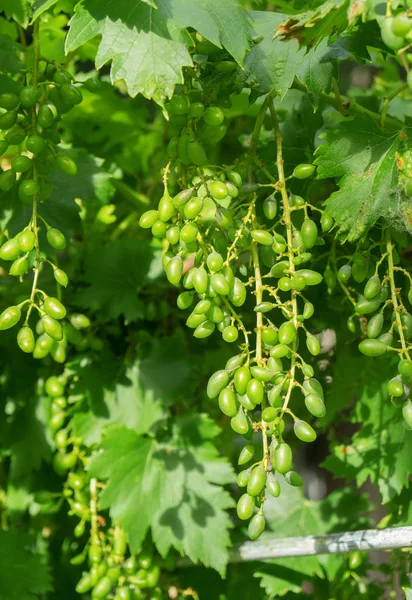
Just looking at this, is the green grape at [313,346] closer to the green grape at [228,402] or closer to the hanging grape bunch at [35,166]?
the green grape at [228,402]

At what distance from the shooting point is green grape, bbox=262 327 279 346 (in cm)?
70

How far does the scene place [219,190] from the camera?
2.39 ft

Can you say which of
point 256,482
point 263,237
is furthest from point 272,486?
point 263,237

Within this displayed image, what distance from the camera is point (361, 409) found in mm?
1031

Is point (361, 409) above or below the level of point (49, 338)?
below

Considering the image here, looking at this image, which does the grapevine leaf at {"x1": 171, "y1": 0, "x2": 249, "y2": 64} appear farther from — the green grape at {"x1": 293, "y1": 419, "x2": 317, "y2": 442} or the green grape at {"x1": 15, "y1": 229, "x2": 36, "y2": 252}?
the green grape at {"x1": 293, "y1": 419, "x2": 317, "y2": 442}

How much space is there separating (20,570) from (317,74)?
90cm

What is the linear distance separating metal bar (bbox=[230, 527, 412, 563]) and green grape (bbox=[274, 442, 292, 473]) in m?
0.25

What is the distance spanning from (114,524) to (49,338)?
1.27 feet

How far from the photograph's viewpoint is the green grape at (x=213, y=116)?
757mm

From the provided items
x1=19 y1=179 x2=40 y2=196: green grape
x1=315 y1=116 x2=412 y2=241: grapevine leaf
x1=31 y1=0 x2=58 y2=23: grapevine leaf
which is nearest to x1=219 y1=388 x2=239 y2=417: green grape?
x1=315 y1=116 x2=412 y2=241: grapevine leaf

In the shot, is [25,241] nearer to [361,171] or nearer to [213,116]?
[213,116]

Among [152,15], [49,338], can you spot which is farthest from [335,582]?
[152,15]

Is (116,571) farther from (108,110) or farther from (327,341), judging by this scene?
(108,110)
